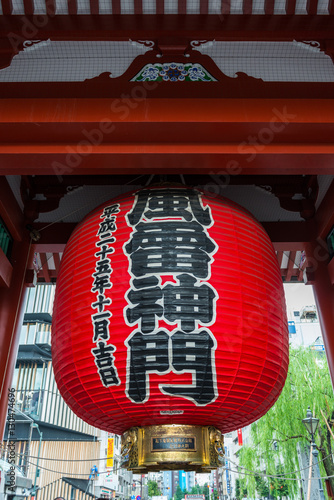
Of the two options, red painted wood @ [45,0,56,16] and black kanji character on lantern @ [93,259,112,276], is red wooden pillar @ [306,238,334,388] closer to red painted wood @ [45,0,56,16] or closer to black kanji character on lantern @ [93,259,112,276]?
black kanji character on lantern @ [93,259,112,276]

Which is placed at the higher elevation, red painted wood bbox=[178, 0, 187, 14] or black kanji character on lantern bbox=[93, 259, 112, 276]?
red painted wood bbox=[178, 0, 187, 14]

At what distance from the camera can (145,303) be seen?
8.48 ft

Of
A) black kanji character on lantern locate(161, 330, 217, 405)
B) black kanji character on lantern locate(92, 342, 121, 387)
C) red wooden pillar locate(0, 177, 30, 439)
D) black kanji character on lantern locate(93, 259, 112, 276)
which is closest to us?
black kanji character on lantern locate(161, 330, 217, 405)

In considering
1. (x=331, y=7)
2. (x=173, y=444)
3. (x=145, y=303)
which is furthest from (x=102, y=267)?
(x=331, y=7)

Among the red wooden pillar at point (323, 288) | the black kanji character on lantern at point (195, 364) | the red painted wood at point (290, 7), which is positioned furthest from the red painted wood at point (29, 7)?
the red wooden pillar at point (323, 288)

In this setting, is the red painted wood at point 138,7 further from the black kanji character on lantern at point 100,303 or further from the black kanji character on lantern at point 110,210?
the black kanji character on lantern at point 100,303

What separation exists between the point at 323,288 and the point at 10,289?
3413mm

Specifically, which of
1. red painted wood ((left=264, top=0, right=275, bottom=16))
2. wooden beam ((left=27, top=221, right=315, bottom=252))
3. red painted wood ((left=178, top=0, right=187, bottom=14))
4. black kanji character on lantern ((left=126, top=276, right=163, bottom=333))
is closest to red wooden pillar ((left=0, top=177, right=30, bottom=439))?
wooden beam ((left=27, top=221, right=315, bottom=252))

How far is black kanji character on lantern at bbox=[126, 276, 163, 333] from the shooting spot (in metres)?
2.53

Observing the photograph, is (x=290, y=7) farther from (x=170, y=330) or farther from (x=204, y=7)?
(x=170, y=330)

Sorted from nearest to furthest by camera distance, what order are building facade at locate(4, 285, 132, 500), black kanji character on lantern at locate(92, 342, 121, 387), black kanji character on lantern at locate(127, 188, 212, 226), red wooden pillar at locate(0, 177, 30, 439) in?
black kanji character on lantern at locate(92, 342, 121, 387) → black kanji character on lantern at locate(127, 188, 212, 226) → red wooden pillar at locate(0, 177, 30, 439) → building facade at locate(4, 285, 132, 500)

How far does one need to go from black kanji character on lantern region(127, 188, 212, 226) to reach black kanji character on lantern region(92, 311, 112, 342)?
733 millimetres

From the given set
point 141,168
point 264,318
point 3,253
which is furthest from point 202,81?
point 3,253

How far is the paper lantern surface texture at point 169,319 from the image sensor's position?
2.48 m
